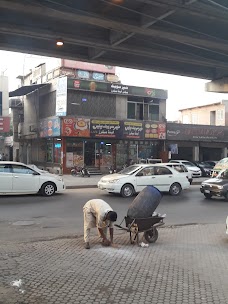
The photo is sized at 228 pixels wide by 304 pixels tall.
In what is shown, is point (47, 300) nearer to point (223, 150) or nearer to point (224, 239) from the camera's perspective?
point (224, 239)

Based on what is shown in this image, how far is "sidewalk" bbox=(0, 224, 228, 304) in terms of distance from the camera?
4926mm

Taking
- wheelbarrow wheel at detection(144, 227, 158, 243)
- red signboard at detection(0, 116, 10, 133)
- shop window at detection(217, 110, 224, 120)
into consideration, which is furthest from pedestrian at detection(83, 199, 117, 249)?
shop window at detection(217, 110, 224, 120)

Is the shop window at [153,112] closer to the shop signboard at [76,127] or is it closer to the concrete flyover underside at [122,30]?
the shop signboard at [76,127]

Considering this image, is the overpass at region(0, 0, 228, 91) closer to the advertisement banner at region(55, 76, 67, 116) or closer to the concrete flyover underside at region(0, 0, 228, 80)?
the concrete flyover underside at region(0, 0, 228, 80)

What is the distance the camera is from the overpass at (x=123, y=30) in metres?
11.6

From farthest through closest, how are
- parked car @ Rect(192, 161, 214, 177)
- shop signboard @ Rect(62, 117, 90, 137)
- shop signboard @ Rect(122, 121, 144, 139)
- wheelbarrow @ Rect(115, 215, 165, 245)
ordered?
shop signboard @ Rect(122, 121, 144, 139) → parked car @ Rect(192, 161, 214, 177) → shop signboard @ Rect(62, 117, 90, 137) → wheelbarrow @ Rect(115, 215, 165, 245)

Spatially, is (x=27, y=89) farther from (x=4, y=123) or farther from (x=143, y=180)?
(x=143, y=180)

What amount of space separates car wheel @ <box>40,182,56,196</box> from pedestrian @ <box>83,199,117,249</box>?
902 cm

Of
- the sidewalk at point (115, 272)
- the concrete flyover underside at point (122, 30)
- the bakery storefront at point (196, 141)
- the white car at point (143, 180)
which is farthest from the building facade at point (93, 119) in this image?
the sidewalk at point (115, 272)

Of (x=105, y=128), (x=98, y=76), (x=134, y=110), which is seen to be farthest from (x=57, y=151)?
(x=134, y=110)

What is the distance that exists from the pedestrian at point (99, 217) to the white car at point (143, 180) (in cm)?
877

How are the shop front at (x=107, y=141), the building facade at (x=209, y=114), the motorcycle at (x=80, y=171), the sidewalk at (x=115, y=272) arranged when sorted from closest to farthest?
1. the sidewalk at (x=115, y=272)
2. the motorcycle at (x=80, y=171)
3. the shop front at (x=107, y=141)
4. the building facade at (x=209, y=114)

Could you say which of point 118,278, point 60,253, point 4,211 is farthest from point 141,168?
point 118,278

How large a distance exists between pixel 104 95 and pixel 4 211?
19.6 m
